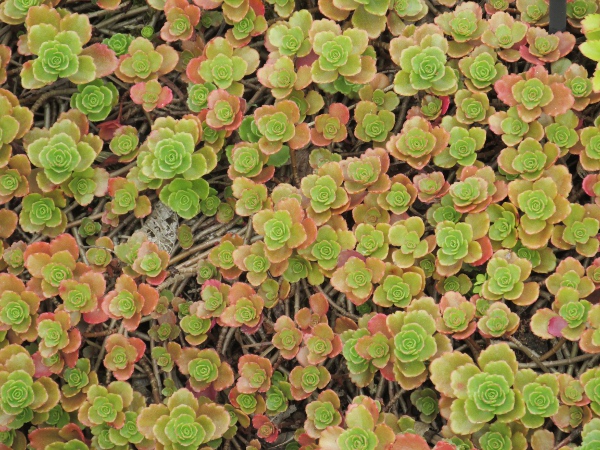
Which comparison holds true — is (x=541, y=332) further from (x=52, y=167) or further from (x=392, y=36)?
(x=52, y=167)

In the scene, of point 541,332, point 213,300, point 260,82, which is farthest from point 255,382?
point 260,82

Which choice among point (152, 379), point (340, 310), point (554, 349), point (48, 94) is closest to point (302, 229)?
point (340, 310)

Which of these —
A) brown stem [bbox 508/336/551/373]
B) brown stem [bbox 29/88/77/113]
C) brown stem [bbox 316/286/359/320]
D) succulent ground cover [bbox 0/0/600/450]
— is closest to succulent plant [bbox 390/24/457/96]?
succulent ground cover [bbox 0/0/600/450]

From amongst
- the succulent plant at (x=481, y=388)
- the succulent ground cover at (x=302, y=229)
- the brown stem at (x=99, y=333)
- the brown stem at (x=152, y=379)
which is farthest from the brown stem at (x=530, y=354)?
the brown stem at (x=99, y=333)

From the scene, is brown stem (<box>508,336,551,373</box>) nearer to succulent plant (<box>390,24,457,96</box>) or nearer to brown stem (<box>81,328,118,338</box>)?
succulent plant (<box>390,24,457,96</box>)

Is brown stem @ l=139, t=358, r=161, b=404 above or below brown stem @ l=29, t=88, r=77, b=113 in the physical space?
below

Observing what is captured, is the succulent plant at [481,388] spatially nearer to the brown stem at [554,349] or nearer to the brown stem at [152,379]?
the brown stem at [554,349]

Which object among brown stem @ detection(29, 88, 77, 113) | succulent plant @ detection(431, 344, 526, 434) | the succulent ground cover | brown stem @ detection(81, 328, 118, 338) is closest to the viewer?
succulent plant @ detection(431, 344, 526, 434)

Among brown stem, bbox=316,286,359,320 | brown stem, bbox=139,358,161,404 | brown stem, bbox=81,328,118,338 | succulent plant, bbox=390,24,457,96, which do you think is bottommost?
brown stem, bbox=139,358,161,404
